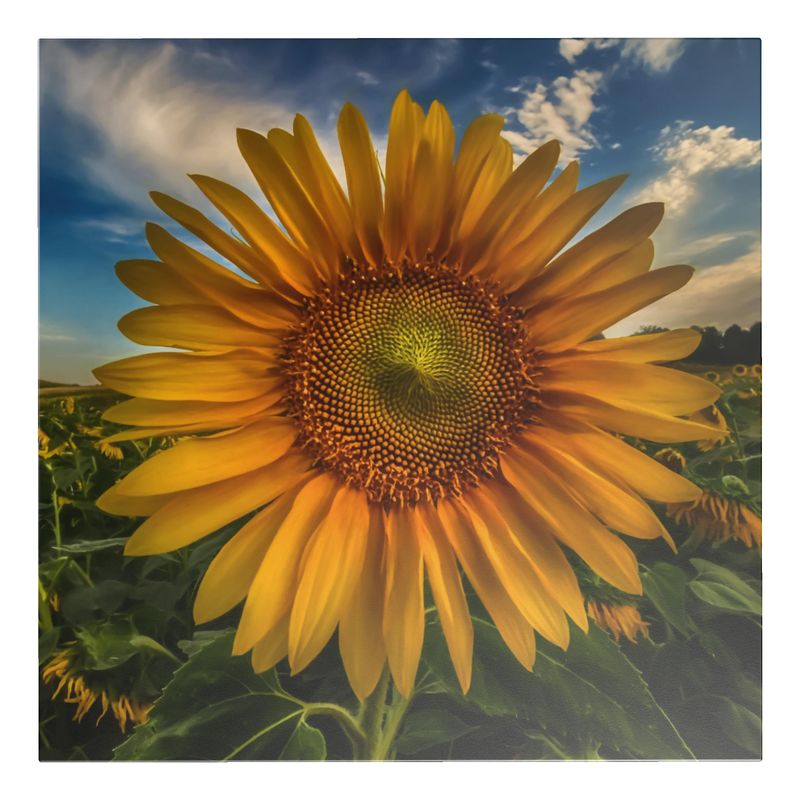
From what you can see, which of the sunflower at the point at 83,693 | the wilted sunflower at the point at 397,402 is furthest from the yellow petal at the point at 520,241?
the sunflower at the point at 83,693

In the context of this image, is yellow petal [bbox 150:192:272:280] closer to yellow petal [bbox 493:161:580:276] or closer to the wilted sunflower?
the wilted sunflower

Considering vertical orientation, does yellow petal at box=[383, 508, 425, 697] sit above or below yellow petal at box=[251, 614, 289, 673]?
above

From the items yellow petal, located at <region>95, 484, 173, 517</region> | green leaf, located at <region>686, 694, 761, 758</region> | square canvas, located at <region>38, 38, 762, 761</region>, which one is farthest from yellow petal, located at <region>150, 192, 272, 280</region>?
green leaf, located at <region>686, 694, 761, 758</region>

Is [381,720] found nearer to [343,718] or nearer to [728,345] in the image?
[343,718]

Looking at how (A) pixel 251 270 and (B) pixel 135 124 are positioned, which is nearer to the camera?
(A) pixel 251 270

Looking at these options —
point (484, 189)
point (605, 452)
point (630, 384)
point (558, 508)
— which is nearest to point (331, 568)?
point (558, 508)

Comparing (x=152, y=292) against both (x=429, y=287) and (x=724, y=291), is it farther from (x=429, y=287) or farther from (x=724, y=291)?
(x=724, y=291)

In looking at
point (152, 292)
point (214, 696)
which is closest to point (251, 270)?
point (152, 292)
